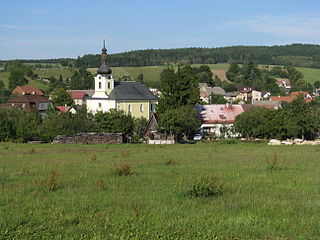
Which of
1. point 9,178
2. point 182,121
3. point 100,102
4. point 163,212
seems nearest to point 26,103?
point 100,102

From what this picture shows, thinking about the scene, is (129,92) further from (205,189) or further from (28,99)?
(205,189)

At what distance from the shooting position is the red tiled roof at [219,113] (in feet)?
240

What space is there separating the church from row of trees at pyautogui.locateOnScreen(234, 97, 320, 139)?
26357mm

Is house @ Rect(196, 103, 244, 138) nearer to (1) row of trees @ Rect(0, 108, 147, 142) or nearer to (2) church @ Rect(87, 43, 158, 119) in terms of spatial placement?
(2) church @ Rect(87, 43, 158, 119)

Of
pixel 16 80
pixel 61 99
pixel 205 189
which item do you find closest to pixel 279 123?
pixel 205 189

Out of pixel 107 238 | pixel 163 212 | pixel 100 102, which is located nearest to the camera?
pixel 107 238

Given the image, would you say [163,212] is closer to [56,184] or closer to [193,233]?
[193,233]

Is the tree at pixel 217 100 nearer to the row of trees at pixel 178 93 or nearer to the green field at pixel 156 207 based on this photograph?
the row of trees at pixel 178 93

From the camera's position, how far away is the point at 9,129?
50.0 meters

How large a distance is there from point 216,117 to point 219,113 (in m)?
1.11

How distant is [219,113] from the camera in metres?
74.4

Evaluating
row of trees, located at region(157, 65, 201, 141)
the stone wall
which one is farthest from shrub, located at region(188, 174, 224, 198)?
row of trees, located at region(157, 65, 201, 141)

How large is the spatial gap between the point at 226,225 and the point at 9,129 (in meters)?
42.9

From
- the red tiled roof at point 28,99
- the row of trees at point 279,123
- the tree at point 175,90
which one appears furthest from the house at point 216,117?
the red tiled roof at point 28,99
